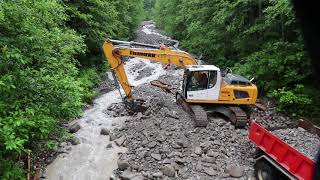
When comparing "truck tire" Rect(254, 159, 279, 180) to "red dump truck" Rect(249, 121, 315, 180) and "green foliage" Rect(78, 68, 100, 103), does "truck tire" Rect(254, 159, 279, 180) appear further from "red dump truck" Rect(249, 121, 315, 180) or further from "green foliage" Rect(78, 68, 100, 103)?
"green foliage" Rect(78, 68, 100, 103)

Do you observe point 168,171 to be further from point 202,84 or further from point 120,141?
point 202,84

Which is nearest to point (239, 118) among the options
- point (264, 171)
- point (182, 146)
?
point (182, 146)

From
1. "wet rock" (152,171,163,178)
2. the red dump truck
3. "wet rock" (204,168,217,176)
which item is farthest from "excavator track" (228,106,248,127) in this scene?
"wet rock" (152,171,163,178)

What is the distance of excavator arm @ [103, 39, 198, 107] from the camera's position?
15336mm

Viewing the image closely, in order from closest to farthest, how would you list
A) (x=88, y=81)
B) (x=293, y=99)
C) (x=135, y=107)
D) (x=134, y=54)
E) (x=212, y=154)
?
(x=212, y=154)
(x=134, y=54)
(x=293, y=99)
(x=135, y=107)
(x=88, y=81)

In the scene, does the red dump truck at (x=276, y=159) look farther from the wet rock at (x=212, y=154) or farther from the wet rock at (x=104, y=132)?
the wet rock at (x=104, y=132)

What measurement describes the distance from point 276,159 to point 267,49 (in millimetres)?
9313

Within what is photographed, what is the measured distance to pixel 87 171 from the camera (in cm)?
1184

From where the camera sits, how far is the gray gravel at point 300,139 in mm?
10652

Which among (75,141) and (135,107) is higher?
(135,107)

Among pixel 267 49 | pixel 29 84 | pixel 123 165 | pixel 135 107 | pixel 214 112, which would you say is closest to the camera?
pixel 29 84

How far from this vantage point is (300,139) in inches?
447

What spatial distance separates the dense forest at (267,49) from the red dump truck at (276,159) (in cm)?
355

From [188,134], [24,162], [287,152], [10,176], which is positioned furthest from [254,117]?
[10,176]
